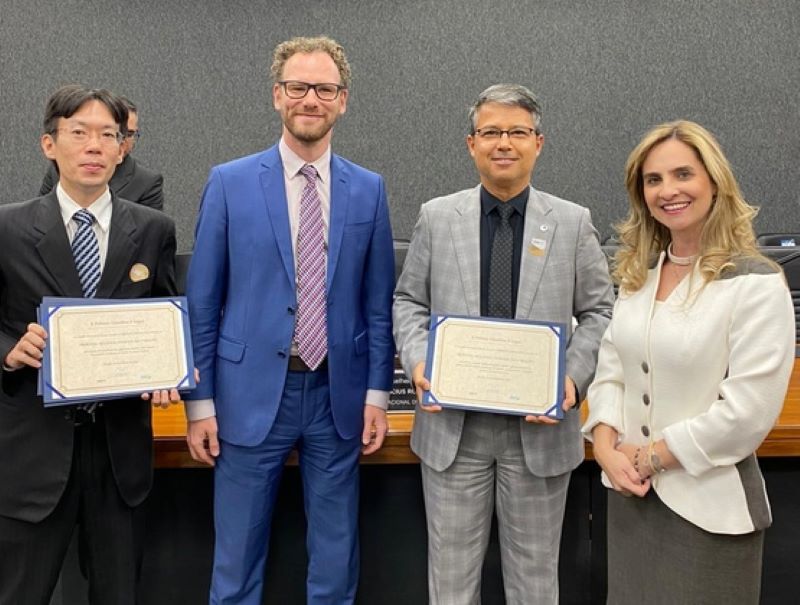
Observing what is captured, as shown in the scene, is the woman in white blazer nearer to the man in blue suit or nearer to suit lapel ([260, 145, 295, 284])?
the man in blue suit

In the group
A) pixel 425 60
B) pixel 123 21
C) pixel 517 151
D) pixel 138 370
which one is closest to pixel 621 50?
pixel 425 60

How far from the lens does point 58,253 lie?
144 centimetres

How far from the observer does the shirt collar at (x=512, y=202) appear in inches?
62.6

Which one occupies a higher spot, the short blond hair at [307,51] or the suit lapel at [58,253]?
the short blond hair at [307,51]

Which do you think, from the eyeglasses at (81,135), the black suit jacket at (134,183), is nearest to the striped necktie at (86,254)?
the eyeglasses at (81,135)

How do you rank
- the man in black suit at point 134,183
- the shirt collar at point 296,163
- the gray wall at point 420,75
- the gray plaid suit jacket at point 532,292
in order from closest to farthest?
the gray plaid suit jacket at point 532,292, the shirt collar at point 296,163, the man in black suit at point 134,183, the gray wall at point 420,75

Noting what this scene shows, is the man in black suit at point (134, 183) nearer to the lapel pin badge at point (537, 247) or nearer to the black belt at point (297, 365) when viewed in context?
the black belt at point (297, 365)

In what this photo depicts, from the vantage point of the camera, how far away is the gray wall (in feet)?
14.0

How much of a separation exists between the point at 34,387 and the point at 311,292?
590 millimetres

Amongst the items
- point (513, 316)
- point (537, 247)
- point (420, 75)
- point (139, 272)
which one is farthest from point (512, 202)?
point (420, 75)

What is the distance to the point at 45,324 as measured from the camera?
1372 mm

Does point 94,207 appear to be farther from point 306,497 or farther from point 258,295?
point 306,497

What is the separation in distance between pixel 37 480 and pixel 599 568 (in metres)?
1.33

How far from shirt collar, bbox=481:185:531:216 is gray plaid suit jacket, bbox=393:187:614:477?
2 centimetres
